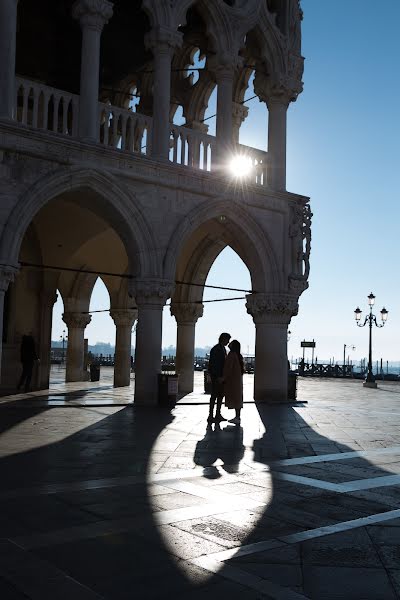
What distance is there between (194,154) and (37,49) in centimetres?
643

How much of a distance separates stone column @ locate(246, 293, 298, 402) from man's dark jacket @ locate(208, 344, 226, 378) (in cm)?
516

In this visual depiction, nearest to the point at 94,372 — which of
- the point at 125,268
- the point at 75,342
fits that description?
the point at 75,342

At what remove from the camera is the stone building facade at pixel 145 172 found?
1376 centimetres

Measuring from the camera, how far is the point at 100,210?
15.1 metres

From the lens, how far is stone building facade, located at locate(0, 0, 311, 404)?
13.8m

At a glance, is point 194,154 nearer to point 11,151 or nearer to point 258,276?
point 258,276

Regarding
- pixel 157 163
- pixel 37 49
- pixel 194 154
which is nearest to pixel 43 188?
pixel 157 163

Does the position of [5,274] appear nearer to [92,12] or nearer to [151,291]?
[151,291]

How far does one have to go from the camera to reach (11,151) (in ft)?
43.0

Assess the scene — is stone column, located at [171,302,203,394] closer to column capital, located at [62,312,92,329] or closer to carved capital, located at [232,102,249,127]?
column capital, located at [62,312,92,329]

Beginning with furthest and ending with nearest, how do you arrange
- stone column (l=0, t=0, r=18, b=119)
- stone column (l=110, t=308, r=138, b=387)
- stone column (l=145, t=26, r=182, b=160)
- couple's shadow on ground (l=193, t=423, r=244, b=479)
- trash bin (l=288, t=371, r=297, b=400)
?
stone column (l=110, t=308, r=138, b=387) < trash bin (l=288, t=371, r=297, b=400) < stone column (l=145, t=26, r=182, b=160) < stone column (l=0, t=0, r=18, b=119) < couple's shadow on ground (l=193, t=423, r=244, b=479)

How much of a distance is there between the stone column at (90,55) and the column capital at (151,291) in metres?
3.31

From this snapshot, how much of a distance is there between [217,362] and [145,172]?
499 cm

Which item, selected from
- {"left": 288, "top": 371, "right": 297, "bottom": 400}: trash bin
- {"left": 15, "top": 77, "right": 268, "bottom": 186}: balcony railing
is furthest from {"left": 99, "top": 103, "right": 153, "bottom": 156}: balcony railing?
{"left": 288, "top": 371, "right": 297, "bottom": 400}: trash bin
